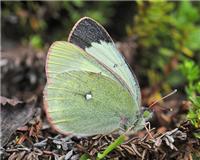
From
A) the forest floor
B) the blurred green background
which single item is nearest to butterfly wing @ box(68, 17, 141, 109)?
the forest floor

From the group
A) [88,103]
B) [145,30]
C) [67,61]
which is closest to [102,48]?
[67,61]

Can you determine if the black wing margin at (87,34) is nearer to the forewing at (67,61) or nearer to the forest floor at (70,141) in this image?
the forewing at (67,61)

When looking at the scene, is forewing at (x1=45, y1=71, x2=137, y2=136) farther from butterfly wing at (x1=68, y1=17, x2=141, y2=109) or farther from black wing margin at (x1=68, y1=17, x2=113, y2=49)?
black wing margin at (x1=68, y1=17, x2=113, y2=49)

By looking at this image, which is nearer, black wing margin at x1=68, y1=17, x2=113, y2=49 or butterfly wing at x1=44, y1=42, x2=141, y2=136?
butterfly wing at x1=44, y1=42, x2=141, y2=136

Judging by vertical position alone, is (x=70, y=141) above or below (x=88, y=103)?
below

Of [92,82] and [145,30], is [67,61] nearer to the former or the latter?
[92,82]


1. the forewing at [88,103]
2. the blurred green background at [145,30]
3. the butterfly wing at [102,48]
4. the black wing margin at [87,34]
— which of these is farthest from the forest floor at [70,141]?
the blurred green background at [145,30]

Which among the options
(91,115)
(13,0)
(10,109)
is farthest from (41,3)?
(91,115)
